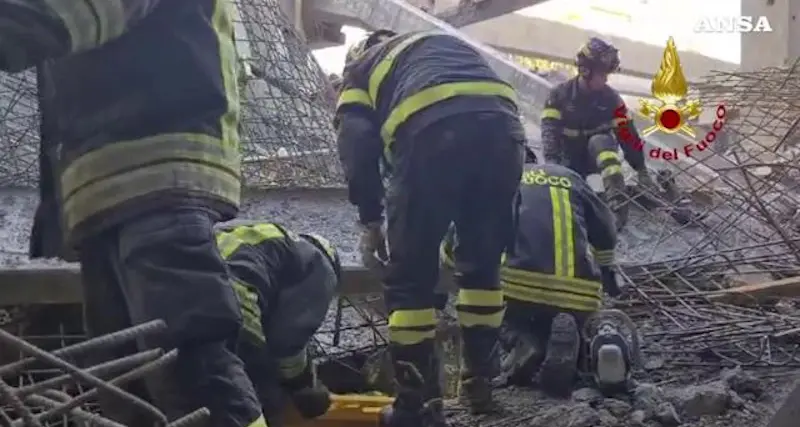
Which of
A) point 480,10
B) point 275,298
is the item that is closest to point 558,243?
point 275,298

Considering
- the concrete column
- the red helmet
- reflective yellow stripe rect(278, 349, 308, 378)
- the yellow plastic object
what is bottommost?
the yellow plastic object

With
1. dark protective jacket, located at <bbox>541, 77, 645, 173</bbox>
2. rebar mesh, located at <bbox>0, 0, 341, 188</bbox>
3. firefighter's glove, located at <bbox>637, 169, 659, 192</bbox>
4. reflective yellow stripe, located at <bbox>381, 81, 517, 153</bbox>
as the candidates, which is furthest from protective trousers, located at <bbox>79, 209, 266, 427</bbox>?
firefighter's glove, located at <bbox>637, 169, 659, 192</bbox>

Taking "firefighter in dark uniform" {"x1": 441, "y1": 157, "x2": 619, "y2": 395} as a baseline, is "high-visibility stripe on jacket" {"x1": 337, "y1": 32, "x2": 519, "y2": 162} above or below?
above

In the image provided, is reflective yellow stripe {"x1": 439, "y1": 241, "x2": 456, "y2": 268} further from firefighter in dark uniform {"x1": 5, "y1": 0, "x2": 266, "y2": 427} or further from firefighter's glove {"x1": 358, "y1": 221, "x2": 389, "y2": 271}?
firefighter in dark uniform {"x1": 5, "y1": 0, "x2": 266, "y2": 427}

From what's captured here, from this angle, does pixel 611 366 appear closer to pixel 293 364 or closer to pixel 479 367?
pixel 479 367

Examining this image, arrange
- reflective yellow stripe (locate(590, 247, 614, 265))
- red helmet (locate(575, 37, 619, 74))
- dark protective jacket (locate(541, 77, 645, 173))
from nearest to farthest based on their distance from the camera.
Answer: reflective yellow stripe (locate(590, 247, 614, 265)) → red helmet (locate(575, 37, 619, 74)) → dark protective jacket (locate(541, 77, 645, 173))

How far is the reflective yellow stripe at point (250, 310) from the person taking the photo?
108 inches

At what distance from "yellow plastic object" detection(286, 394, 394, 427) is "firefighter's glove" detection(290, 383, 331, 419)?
88mm

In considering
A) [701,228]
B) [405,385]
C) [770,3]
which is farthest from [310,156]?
[770,3]

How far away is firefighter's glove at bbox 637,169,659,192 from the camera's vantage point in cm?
676

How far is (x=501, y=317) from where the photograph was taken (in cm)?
360

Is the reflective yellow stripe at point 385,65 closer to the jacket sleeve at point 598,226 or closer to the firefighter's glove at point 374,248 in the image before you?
the firefighter's glove at point 374,248

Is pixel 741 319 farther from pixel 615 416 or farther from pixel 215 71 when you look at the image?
pixel 215 71

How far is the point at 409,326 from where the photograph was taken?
3.43 meters
